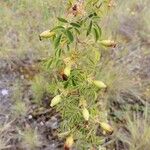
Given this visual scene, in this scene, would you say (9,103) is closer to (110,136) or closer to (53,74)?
(53,74)

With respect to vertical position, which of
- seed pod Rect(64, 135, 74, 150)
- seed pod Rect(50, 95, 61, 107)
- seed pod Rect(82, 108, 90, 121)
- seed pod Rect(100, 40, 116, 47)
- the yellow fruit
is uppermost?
seed pod Rect(100, 40, 116, 47)

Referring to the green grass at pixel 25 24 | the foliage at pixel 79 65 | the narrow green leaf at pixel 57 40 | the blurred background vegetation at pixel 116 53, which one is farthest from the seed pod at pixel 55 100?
the green grass at pixel 25 24

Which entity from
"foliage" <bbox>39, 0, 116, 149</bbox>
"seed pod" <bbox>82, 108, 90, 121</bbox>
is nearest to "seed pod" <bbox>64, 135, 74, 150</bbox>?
"foliage" <bbox>39, 0, 116, 149</bbox>

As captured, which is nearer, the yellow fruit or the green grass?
the yellow fruit

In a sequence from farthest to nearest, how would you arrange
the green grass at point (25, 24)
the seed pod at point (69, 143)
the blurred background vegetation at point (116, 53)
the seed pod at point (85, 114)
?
the green grass at point (25, 24), the blurred background vegetation at point (116, 53), the seed pod at point (69, 143), the seed pod at point (85, 114)

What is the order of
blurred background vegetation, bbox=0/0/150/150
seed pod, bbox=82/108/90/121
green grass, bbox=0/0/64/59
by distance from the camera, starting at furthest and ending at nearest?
green grass, bbox=0/0/64/59, blurred background vegetation, bbox=0/0/150/150, seed pod, bbox=82/108/90/121

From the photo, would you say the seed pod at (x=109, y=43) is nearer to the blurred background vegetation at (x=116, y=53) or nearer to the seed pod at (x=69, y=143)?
the seed pod at (x=69, y=143)

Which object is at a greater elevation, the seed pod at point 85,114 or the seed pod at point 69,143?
the seed pod at point 85,114

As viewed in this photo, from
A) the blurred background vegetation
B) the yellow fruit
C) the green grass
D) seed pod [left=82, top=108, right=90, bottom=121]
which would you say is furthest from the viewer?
the green grass

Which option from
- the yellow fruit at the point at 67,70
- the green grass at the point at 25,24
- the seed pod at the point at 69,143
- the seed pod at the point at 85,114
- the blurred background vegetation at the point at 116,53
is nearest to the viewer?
the yellow fruit at the point at 67,70

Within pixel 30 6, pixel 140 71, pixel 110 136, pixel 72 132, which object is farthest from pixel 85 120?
pixel 30 6

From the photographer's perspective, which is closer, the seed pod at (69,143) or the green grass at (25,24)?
the seed pod at (69,143)

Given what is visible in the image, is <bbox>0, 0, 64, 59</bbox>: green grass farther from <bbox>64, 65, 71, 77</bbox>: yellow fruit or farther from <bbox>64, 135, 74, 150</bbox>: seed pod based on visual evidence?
<bbox>64, 65, 71, 77</bbox>: yellow fruit
